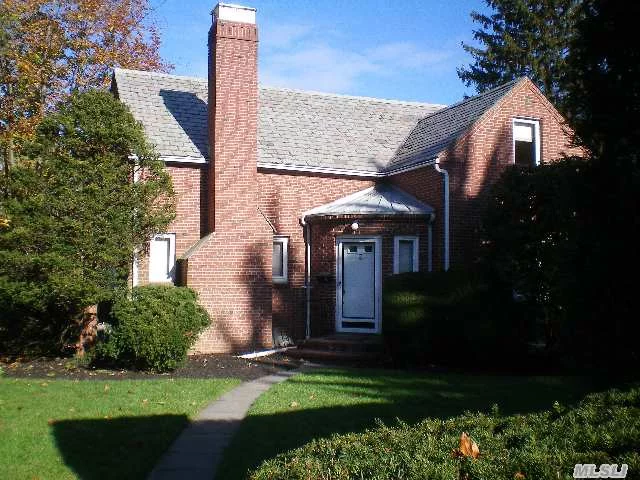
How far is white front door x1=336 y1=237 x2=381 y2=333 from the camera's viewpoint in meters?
15.9

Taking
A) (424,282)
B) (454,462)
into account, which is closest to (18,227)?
(424,282)

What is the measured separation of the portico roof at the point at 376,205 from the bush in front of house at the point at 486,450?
1138 centimetres

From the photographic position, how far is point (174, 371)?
12.4 meters

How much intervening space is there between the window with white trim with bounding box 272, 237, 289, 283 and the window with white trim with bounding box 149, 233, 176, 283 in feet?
8.27

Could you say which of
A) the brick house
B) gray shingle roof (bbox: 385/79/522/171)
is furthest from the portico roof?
gray shingle roof (bbox: 385/79/522/171)

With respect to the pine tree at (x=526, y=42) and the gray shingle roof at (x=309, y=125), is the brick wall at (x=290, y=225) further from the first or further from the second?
the pine tree at (x=526, y=42)

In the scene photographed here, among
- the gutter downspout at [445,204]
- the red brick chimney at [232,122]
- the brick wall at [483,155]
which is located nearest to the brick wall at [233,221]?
the red brick chimney at [232,122]

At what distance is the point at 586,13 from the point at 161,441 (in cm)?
718

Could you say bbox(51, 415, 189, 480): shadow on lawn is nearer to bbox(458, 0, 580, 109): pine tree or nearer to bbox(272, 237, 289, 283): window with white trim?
bbox(272, 237, 289, 283): window with white trim

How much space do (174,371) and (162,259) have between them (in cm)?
400

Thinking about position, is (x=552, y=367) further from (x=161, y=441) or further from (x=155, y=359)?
(x=161, y=441)

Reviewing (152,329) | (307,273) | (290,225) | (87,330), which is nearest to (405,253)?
(307,273)

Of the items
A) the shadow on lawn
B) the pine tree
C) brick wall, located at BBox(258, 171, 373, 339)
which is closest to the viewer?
the shadow on lawn

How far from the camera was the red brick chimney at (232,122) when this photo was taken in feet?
50.3
